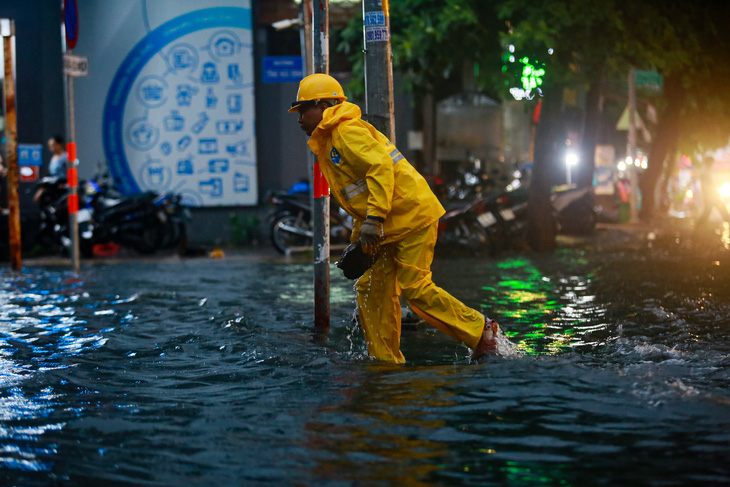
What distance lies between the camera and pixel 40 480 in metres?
4.17

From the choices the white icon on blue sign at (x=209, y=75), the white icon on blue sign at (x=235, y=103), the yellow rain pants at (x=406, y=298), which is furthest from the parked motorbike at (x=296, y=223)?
the yellow rain pants at (x=406, y=298)

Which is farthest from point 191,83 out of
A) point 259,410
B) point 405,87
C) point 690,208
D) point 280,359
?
point 690,208

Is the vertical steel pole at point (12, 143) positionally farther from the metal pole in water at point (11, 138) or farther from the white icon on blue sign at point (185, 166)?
the white icon on blue sign at point (185, 166)

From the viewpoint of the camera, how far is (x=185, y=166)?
19016 mm

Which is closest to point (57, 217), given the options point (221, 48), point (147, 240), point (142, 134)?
point (147, 240)

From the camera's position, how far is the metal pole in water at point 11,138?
1333cm

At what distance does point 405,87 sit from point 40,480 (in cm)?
1394

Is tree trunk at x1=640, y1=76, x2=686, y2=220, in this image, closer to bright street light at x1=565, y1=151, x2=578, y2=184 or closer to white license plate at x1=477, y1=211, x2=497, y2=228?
bright street light at x1=565, y1=151, x2=578, y2=184

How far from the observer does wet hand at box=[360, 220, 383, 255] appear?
595 cm

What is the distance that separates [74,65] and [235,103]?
5510mm

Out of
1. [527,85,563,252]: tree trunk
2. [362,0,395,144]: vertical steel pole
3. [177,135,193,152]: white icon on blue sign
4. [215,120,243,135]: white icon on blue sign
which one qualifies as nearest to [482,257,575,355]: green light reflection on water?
[362,0,395,144]: vertical steel pole

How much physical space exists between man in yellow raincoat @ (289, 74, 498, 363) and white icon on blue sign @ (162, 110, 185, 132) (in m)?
12.9

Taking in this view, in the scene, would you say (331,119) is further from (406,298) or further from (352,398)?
(352,398)

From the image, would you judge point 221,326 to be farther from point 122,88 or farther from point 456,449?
point 122,88
